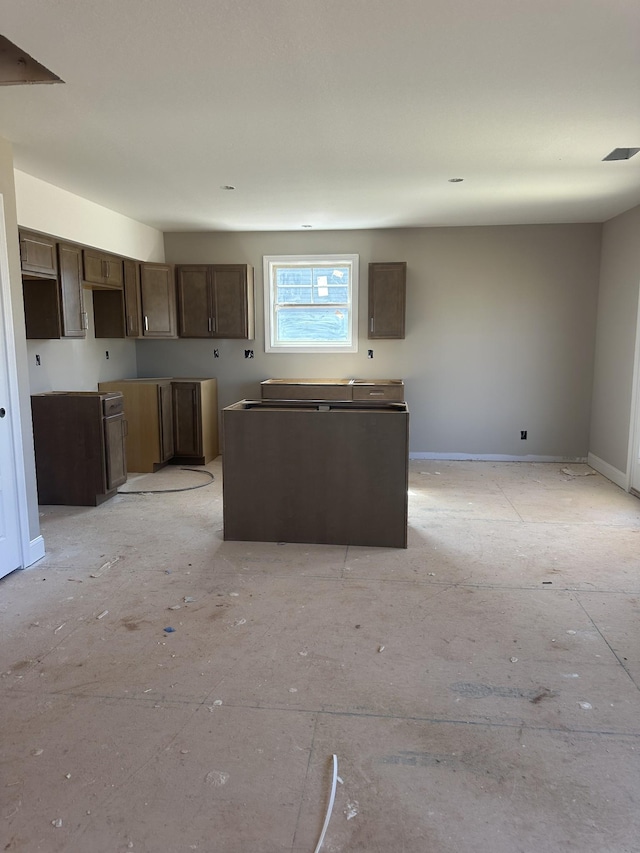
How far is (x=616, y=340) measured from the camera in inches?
218

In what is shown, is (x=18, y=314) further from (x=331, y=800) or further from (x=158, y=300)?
(x=331, y=800)

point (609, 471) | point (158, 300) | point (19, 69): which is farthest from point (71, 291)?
point (609, 471)

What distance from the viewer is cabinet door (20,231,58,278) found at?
13.3 feet

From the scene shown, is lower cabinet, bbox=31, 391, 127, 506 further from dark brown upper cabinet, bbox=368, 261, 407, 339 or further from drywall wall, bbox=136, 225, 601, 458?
dark brown upper cabinet, bbox=368, 261, 407, 339

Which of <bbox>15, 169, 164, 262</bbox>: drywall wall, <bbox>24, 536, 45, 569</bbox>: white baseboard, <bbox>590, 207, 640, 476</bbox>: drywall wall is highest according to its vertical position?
<bbox>15, 169, 164, 262</bbox>: drywall wall

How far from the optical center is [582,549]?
3.78m

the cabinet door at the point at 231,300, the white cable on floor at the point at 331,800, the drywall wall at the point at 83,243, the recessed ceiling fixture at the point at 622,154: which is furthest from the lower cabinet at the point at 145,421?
the white cable on floor at the point at 331,800

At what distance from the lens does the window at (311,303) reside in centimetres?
645

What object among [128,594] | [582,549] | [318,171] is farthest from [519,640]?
[318,171]

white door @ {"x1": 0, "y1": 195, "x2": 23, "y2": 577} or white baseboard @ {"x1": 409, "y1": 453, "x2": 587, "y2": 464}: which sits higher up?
white door @ {"x1": 0, "y1": 195, "x2": 23, "y2": 577}

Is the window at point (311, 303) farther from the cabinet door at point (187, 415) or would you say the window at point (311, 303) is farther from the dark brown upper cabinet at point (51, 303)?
the dark brown upper cabinet at point (51, 303)

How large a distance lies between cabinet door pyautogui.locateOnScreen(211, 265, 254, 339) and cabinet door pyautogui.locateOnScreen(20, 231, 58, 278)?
2.04 m

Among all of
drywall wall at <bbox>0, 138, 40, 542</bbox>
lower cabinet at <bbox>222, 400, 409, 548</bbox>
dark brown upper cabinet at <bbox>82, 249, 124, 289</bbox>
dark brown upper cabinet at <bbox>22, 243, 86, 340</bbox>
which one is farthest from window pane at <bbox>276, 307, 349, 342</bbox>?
drywall wall at <bbox>0, 138, 40, 542</bbox>

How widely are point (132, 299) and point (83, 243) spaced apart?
999mm
